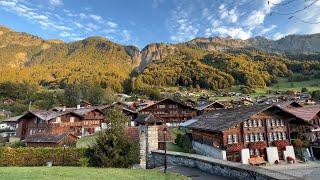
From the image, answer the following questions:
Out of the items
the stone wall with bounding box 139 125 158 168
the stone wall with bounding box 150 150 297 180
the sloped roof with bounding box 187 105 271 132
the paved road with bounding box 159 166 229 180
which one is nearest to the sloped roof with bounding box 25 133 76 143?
the sloped roof with bounding box 187 105 271 132

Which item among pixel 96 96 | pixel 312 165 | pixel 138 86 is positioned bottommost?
pixel 312 165

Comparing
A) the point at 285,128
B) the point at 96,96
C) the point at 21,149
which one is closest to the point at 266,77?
the point at 96,96

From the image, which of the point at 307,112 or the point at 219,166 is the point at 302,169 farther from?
the point at 219,166

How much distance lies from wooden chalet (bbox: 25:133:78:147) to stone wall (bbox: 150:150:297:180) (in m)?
24.1

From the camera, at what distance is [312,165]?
125ft

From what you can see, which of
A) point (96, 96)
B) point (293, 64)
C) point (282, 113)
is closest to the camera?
point (282, 113)

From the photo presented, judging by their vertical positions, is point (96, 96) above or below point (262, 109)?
above

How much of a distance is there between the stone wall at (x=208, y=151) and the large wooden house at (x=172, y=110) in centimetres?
3702

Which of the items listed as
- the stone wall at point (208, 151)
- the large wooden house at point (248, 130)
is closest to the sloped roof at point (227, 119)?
the large wooden house at point (248, 130)

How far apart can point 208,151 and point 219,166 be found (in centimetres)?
2487

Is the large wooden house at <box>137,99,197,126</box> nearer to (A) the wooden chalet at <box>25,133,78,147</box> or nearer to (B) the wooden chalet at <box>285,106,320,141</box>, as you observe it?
(B) the wooden chalet at <box>285,106,320,141</box>

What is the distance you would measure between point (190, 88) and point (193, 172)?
159076mm

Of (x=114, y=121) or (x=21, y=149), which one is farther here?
(x=21, y=149)

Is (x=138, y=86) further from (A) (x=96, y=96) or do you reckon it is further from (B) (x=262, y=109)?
(B) (x=262, y=109)
